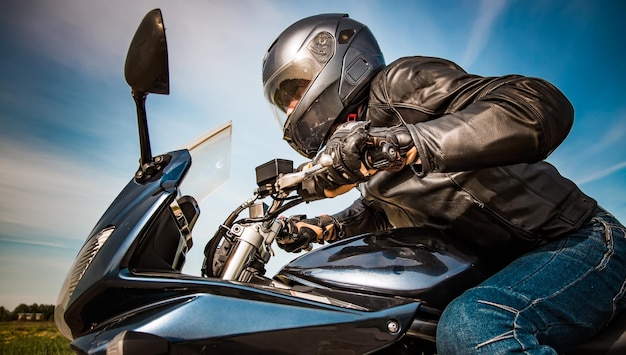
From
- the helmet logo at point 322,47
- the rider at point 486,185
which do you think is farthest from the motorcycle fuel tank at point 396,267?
the helmet logo at point 322,47

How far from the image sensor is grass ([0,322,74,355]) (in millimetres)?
5801

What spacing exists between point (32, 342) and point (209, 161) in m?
6.61

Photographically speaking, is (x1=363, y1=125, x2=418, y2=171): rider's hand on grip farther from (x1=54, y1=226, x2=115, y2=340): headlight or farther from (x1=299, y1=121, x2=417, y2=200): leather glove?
(x1=54, y1=226, x2=115, y2=340): headlight

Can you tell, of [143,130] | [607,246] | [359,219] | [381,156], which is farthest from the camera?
[359,219]

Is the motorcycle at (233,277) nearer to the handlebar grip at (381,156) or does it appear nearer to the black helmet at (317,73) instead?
the handlebar grip at (381,156)

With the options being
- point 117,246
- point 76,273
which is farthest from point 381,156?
point 76,273

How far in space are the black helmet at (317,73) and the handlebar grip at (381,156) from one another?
898 mm

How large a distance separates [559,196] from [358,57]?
1392 mm

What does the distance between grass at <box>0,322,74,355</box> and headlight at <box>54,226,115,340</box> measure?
3381mm

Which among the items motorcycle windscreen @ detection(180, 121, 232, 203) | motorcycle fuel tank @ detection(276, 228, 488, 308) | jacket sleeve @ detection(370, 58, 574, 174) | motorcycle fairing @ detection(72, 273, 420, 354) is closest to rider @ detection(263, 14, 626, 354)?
jacket sleeve @ detection(370, 58, 574, 174)

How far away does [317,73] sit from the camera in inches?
104

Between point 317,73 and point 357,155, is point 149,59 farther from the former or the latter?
point 317,73

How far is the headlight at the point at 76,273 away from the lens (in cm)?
157

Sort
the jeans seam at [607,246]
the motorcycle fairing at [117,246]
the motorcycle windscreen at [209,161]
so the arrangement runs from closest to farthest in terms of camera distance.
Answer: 1. the motorcycle fairing at [117,246]
2. the jeans seam at [607,246]
3. the motorcycle windscreen at [209,161]
